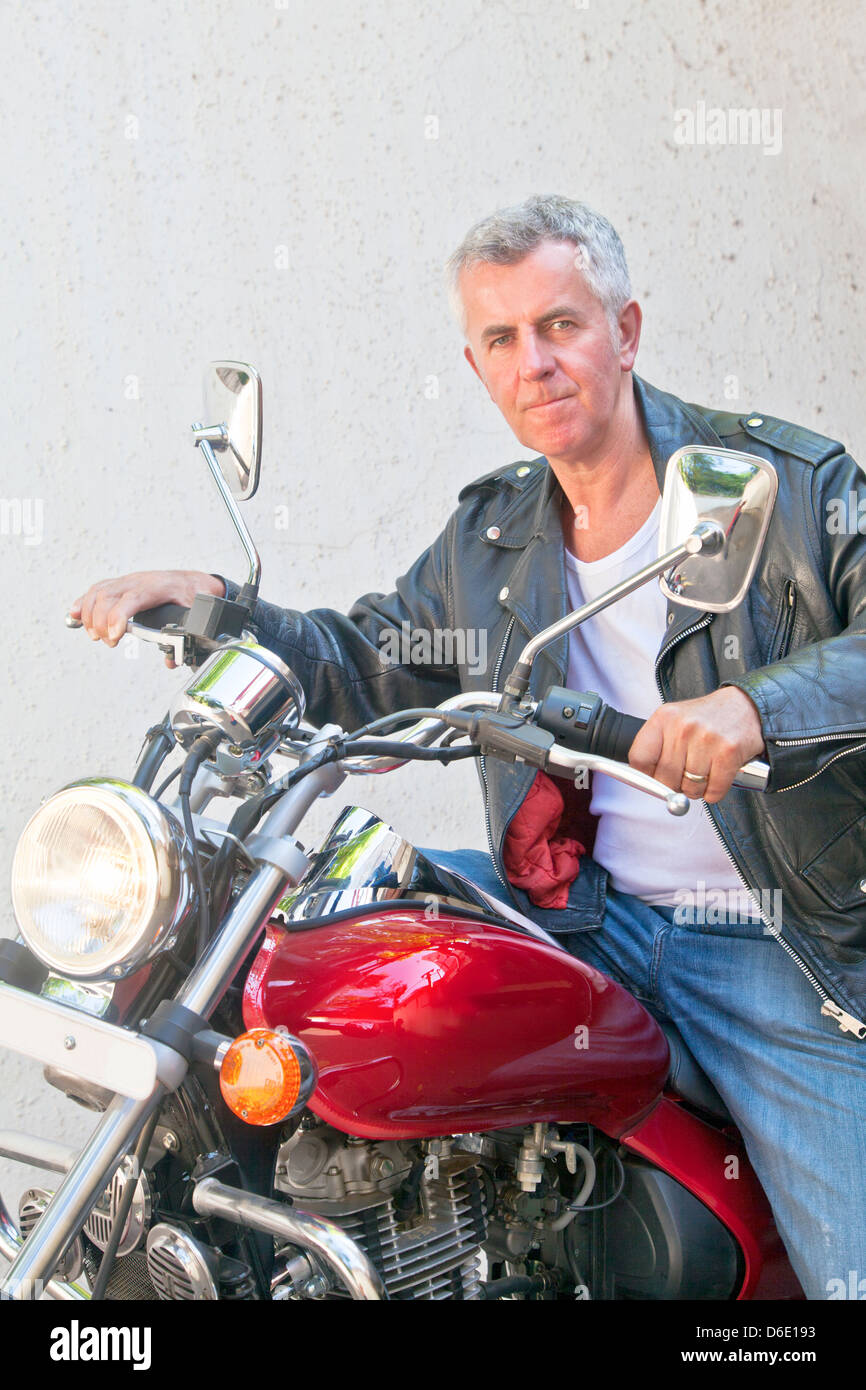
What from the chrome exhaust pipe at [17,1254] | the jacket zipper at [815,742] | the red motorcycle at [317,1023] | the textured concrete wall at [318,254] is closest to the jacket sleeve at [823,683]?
the jacket zipper at [815,742]

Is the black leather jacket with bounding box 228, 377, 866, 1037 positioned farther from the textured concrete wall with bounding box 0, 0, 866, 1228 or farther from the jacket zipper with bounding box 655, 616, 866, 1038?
the textured concrete wall with bounding box 0, 0, 866, 1228

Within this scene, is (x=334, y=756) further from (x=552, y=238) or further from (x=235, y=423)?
(x=552, y=238)

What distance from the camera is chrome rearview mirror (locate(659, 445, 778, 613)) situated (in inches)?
48.7

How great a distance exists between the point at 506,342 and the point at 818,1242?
1352 millimetres

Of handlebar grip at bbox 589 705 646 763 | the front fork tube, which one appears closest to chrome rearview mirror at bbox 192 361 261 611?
handlebar grip at bbox 589 705 646 763

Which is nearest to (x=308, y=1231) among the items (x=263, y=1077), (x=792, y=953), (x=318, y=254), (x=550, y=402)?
(x=263, y=1077)

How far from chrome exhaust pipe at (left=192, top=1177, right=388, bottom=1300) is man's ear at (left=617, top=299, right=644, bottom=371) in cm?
139

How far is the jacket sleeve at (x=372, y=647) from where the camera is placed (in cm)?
214

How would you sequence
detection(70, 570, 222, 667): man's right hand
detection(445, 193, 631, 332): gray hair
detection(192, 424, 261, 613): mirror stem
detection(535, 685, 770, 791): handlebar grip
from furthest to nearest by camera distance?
detection(445, 193, 631, 332): gray hair < detection(70, 570, 222, 667): man's right hand < detection(192, 424, 261, 613): mirror stem < detection(535, 685, 770, 791): handlebar grip

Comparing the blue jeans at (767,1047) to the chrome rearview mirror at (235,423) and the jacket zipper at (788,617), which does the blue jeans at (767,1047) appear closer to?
the jacket zipper at (788,617)

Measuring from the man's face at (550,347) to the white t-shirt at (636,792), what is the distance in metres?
0.19

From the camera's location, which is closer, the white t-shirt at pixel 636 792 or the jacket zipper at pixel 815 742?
the jacket zipper at pixel 815 742
